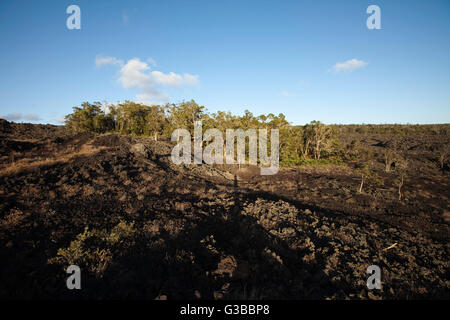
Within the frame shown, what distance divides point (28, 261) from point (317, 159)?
43.7m

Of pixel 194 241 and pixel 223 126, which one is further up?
pixel 223 126

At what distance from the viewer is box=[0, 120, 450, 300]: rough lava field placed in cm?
527

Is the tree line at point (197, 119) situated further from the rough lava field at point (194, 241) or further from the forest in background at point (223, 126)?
the rough lava field at point (194, 241)

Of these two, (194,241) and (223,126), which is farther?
(223,126)

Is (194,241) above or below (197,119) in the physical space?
below

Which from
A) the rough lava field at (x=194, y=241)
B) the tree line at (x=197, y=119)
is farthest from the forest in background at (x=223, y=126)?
the rough lava field at (x=194, y=241)

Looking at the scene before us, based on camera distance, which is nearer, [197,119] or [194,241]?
[194,241]

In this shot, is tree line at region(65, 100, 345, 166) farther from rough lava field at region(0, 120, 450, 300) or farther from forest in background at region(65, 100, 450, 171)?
rough lava field at region(0, 120, 450, 300)

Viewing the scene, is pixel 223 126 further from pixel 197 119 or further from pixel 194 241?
pixel 194 241

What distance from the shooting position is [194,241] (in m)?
7.64

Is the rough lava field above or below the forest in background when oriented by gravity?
below

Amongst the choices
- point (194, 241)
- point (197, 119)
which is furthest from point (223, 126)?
point (194, 241)

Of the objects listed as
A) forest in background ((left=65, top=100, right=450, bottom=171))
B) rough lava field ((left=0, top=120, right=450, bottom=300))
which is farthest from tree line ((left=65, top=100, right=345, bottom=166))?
rough lava field ((left=0, top=120, right=450, bottom=300))
